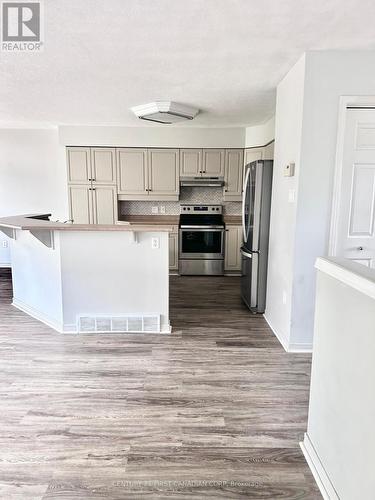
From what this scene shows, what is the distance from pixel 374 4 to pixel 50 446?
3.07 meters

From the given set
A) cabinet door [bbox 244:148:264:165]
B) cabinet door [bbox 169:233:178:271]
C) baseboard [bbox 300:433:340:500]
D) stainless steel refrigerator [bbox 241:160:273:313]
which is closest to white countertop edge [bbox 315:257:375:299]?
baseboard [bbox 300:433:340:500]

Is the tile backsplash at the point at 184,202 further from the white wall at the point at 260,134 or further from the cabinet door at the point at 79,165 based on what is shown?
the white wall at the point at 260,134

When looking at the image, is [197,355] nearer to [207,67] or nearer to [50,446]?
[50,446]

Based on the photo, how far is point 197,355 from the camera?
2725 mm

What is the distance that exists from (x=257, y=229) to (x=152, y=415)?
2248mm

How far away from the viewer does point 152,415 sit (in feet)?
6.43

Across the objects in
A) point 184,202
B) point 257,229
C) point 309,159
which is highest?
point 309,159

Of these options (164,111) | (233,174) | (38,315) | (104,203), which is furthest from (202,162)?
(38,315)

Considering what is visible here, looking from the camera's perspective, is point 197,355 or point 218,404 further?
point 197,355

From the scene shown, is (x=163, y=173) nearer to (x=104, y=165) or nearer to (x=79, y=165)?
(x=104, y=165)

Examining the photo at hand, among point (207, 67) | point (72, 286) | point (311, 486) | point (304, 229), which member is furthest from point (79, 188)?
point (311, 486)

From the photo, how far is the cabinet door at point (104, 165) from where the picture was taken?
17.1ft

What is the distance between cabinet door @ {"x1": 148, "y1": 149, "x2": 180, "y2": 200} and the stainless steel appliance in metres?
0.58

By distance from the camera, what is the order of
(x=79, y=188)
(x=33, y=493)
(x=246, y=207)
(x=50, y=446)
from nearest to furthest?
(x=33, y=493) → (x=50, y=446) → (x=246, y=207) → (x=79, y=188)
